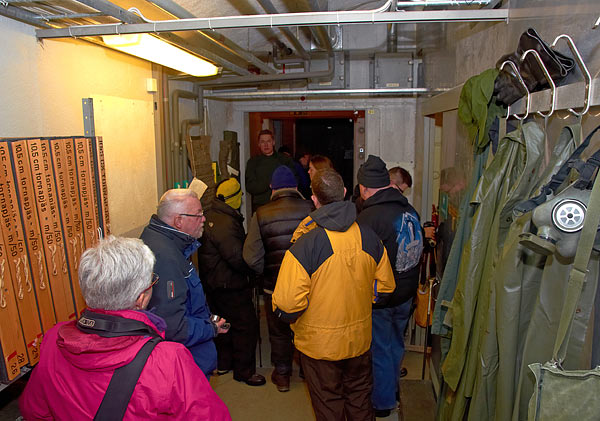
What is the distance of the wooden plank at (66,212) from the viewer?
2.16 metres

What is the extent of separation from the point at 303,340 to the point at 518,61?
1762mm

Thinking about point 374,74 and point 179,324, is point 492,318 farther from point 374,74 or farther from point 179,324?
point 374,74

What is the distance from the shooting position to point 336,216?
2443 mm

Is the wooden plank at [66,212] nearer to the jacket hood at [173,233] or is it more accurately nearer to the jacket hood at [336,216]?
the jacket hood at [173,233]

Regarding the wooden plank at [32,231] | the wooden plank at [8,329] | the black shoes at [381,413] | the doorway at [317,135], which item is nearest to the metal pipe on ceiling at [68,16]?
the wooden plank at [32,231]

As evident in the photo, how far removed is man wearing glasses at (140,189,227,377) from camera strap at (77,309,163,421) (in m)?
0.70

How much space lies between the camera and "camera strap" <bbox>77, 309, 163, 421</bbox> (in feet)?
4.48

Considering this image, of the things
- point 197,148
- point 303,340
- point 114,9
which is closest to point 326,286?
point 303,340

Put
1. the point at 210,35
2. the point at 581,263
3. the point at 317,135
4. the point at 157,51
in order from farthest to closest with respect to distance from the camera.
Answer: the point at 317,135
the point at 210,35
the point at 157,51
the point at 581,263

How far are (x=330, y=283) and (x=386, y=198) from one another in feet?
2.86

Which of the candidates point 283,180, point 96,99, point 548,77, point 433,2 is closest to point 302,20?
point 433,2

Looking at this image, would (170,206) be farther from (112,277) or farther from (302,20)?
(302,20)

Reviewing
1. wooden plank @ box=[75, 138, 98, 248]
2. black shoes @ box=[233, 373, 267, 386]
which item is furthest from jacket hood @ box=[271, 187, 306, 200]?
black shoes @ box=[233, 373, 267, 386]

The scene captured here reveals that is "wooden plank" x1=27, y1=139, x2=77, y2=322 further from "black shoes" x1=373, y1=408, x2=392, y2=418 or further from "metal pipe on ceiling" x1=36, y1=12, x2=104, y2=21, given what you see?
"black shoes" x1=373, y1=408, x2=392, y2=418
